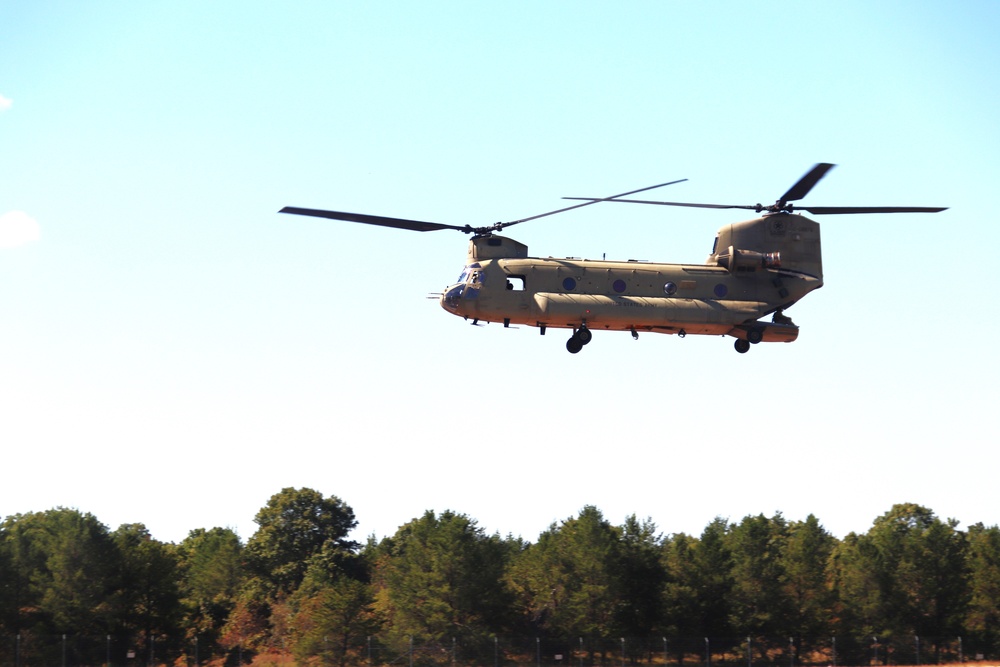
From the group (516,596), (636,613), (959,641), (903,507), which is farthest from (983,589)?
(903,507)

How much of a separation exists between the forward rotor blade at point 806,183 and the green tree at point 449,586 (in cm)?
3707

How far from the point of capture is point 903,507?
186 m

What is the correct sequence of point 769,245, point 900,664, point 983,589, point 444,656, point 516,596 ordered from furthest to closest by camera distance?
point 983,589 < point 516,596 < point 900,664 < point 444,656 < point 769,245

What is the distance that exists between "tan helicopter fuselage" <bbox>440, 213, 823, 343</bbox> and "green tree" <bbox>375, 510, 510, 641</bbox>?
33100mm

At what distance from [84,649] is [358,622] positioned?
1534 cm

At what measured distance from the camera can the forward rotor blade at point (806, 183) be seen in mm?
47406

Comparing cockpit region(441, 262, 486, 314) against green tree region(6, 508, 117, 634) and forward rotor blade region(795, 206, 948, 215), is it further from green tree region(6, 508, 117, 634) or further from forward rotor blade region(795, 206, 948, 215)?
green tree region(6, 508, 117, 634)

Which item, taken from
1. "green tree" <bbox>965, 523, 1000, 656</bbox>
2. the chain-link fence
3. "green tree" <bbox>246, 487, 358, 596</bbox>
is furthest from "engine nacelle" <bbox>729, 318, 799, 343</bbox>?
"green tree" <bbox>246, 487, 358, 596</bbox>

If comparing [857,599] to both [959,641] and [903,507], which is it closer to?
[959,641]

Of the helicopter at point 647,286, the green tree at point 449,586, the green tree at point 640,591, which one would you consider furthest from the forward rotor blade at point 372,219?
the green tree at point 640,591

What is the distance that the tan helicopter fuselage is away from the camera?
4691 centimetres

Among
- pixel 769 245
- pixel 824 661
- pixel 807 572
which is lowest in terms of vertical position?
pixel 824 661

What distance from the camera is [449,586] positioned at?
7912 centimetres

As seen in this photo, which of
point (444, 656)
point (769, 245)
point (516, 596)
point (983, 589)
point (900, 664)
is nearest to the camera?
point (769, 245)
